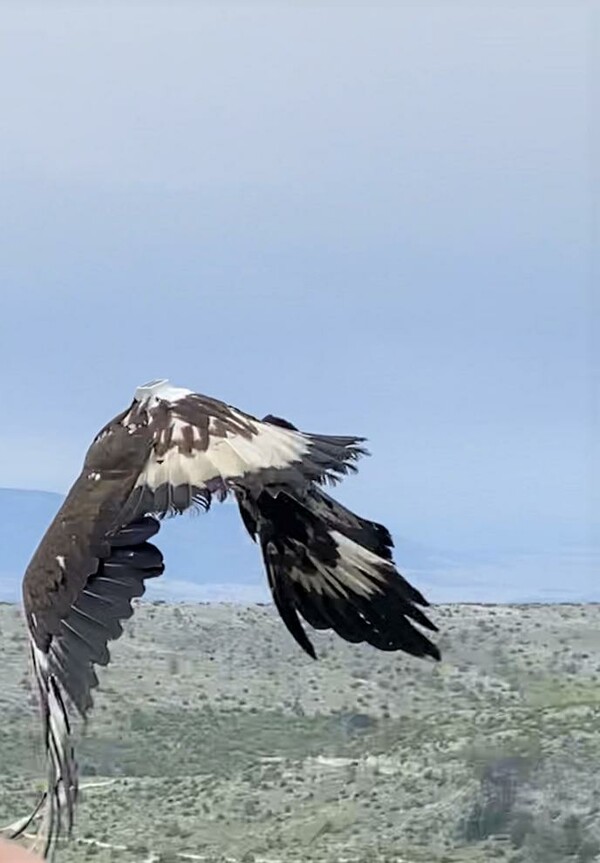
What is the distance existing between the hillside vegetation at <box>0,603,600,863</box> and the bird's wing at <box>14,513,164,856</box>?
3.24 ft

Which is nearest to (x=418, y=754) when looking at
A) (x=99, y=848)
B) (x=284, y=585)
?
(x=99, y=848)

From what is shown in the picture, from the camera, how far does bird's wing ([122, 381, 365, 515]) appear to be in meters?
1.14

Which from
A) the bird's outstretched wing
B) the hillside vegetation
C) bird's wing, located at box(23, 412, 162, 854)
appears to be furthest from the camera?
the hillside vegetation

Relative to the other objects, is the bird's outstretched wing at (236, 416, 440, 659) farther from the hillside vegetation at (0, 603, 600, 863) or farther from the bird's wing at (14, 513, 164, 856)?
the hillside vegetation at (0, 603, 600, 863)

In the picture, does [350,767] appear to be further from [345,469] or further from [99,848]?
[345,469]

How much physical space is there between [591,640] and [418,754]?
354 mm

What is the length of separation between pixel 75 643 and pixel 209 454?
174 mm

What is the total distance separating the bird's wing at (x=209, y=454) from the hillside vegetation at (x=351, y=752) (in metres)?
0.97

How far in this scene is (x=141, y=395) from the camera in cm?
123

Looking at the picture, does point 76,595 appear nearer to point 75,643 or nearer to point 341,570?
point 75,643

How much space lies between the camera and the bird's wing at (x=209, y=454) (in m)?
1.14

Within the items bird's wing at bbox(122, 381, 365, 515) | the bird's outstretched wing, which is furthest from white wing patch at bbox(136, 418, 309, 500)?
the bird's outstretched wing

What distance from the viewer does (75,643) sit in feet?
3.73

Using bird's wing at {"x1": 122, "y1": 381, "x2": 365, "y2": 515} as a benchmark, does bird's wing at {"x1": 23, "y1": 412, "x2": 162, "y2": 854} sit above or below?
below
